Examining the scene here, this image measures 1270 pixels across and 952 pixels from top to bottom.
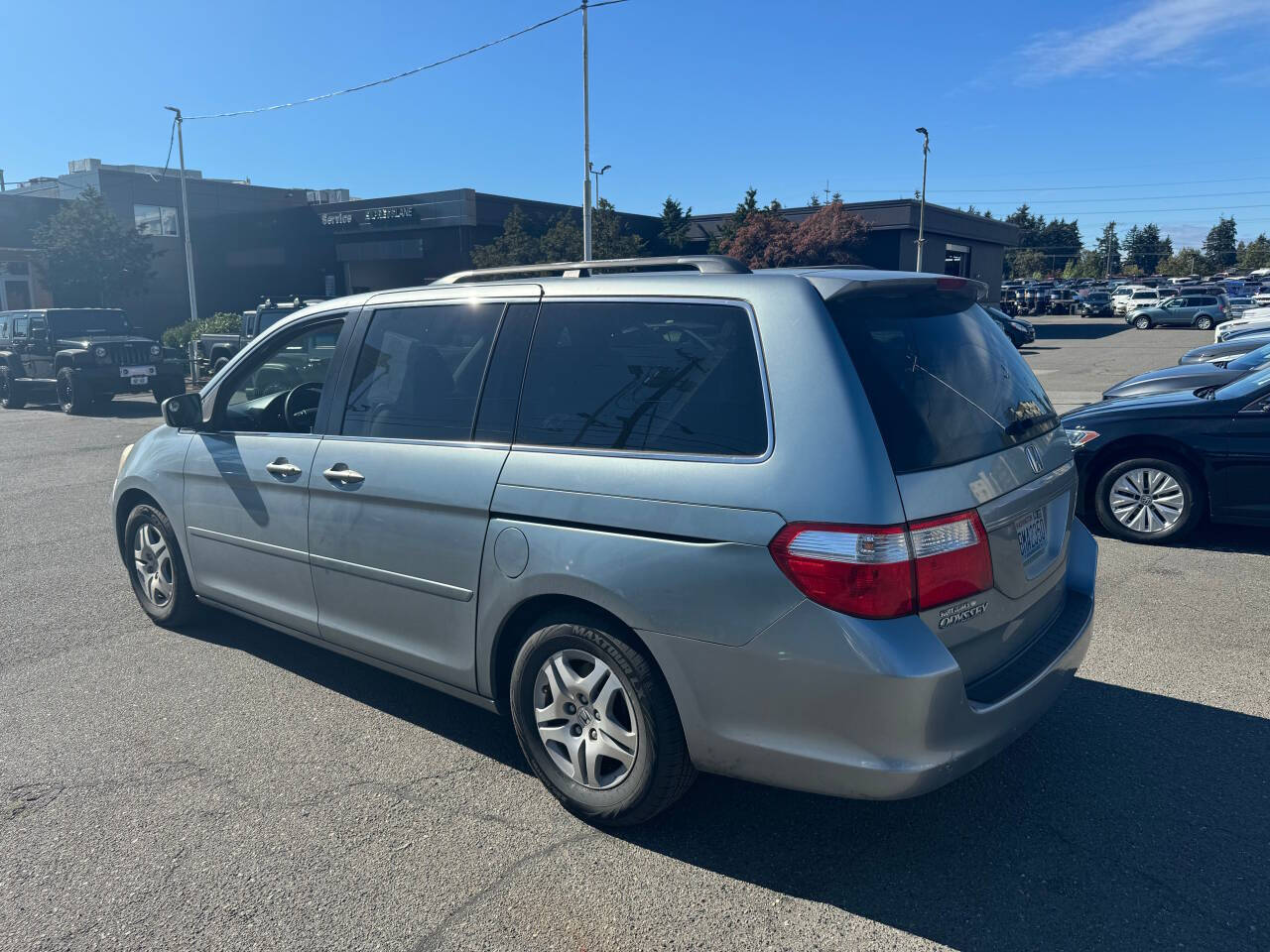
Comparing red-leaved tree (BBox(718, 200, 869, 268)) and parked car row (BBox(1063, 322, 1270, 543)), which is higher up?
red-leaved tree (BBox(718, 200, 869, 268))

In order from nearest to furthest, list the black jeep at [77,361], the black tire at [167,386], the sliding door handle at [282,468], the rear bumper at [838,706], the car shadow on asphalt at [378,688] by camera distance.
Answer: the rear bumper at [838,706] → the car shadow on asphalt at [378,688] → the sliding door handle at [282,468] → the black jeep at [77,361] → the black tire at [167,386]

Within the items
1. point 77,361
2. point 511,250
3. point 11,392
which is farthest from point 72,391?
point 511,250

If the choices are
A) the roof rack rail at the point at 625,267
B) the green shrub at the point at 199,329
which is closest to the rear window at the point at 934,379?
the roof rack rail at the point at 625,267

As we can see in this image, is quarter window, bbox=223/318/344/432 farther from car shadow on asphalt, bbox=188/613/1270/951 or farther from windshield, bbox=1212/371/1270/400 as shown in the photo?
windshield, bbox=1212/371/1270/400

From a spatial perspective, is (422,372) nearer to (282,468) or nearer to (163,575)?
(282,468)

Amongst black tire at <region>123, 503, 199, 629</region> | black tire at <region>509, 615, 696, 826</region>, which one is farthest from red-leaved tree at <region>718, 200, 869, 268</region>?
black tire at <region>509, 615, 696, 826</region>

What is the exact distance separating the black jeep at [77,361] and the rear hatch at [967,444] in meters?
17.8

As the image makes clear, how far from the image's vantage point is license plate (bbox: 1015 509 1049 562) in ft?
10.4

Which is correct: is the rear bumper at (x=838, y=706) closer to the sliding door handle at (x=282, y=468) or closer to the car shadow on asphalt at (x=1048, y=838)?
the car shadow on asphalt at (x=1048, y=838)

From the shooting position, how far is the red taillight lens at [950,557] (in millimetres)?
2707

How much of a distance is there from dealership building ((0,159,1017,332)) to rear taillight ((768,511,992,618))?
36.4 m

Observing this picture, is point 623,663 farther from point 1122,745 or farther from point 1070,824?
point 1122,745

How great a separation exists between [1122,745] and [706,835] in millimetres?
1822

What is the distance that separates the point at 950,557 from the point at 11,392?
22.5 metres
